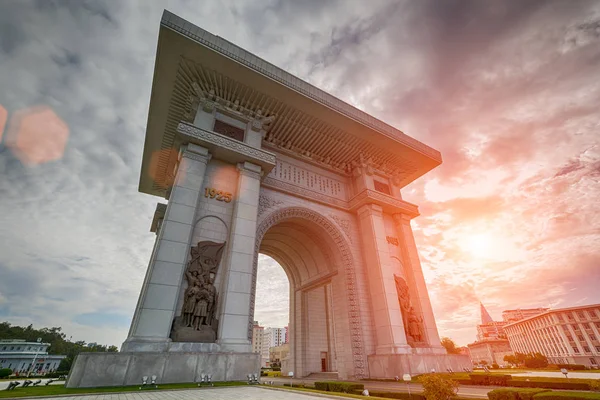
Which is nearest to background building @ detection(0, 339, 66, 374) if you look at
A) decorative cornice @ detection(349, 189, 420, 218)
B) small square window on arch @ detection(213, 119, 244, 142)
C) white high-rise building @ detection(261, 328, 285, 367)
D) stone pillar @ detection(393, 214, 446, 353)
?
small square window on arch @ detection(213, 119, 244, 142)

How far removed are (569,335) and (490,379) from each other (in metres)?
70.3

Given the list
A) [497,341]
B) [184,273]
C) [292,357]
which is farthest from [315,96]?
[497,341]

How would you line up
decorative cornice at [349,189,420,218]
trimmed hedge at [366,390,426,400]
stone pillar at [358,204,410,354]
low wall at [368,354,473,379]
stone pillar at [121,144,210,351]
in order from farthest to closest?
1. decorative cornice at [349,189,420,218]
2. stone pillar at [358,204,410,354]
3. low wall at [368,354,473,379]
4. stone pillar at [121,144,210,351]
5. trimmed hedge at [366,390,426,400]

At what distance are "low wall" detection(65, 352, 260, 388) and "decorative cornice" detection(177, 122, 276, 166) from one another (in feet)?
30.3

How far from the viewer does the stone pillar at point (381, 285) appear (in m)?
14.0

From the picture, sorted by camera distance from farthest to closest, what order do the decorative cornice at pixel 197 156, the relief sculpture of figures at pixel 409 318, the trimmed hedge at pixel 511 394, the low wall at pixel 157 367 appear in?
the relief sculpture of figures at pixel 409 318, the decorative cornice at pixel 197 156, the low wall at pixel 157 367, the trimmed hedge at pixel 511 394

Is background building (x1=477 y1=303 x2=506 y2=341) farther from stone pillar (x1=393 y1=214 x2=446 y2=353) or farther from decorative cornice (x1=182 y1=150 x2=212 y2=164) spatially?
decorative cornice (x1=182 y1=150 x2=212 y2=164)

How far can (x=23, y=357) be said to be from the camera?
4225 cm

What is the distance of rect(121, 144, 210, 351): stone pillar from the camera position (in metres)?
9.23

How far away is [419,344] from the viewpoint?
14711mm

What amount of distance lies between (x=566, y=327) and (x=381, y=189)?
2715 inches

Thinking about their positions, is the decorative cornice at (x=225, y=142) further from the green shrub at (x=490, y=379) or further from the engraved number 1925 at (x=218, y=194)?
the green shrub at (x=490, y=379)

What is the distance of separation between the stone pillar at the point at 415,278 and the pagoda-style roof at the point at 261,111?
14.2ft

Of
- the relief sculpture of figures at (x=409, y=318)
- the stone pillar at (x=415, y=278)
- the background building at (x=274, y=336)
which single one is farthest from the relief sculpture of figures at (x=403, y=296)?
the background building at (x=274, y=336)
